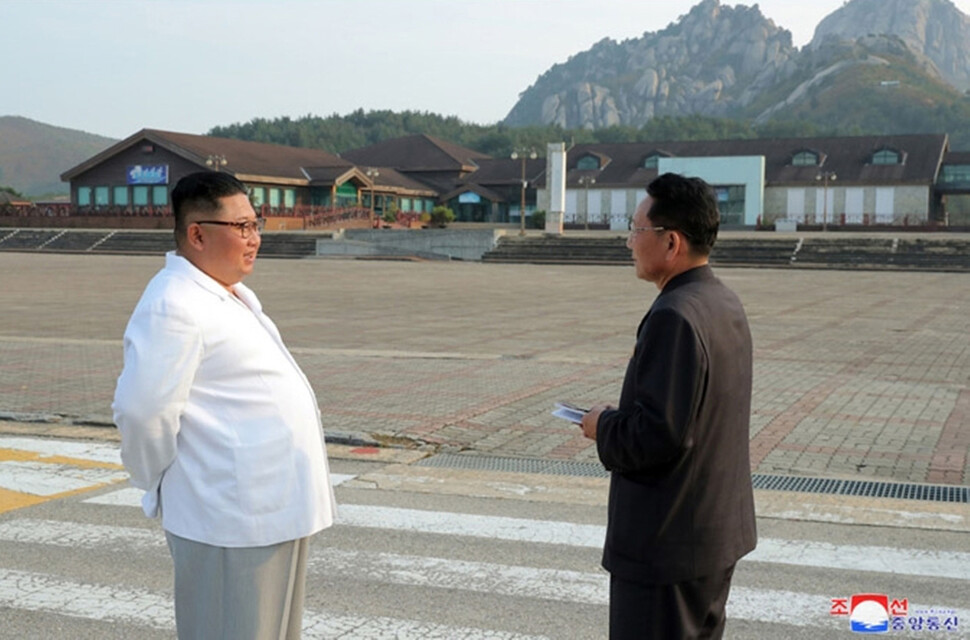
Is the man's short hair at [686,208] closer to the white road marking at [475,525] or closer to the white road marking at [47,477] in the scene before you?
the white road marking at [475,525]

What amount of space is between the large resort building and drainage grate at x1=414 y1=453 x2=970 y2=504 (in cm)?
5745

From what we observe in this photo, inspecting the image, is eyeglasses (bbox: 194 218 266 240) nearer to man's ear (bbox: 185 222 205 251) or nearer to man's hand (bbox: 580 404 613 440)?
man's ear (bbox: 185 222 205 251)

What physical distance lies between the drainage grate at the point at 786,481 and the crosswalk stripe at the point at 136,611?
3.27m

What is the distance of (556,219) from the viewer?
57312 mm

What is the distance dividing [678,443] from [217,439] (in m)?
1.28

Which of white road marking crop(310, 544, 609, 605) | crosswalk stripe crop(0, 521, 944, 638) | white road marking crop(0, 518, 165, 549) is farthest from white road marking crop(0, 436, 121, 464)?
white road marking crop(310, 544, 609, 605)

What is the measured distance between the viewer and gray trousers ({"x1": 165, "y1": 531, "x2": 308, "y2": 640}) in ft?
9.75

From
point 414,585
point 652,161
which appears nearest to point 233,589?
point 414,585

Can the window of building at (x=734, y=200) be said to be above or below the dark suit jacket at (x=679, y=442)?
above

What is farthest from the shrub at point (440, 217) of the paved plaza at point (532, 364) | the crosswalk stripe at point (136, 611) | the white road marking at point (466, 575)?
the crosswalk stripe at point (136, 611)

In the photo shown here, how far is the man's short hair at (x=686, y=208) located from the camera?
307 centimetres

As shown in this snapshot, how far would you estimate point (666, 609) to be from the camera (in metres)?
2.95

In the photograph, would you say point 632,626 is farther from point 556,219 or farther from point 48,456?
Answer: point 556,219

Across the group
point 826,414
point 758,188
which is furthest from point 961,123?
point 826,414
